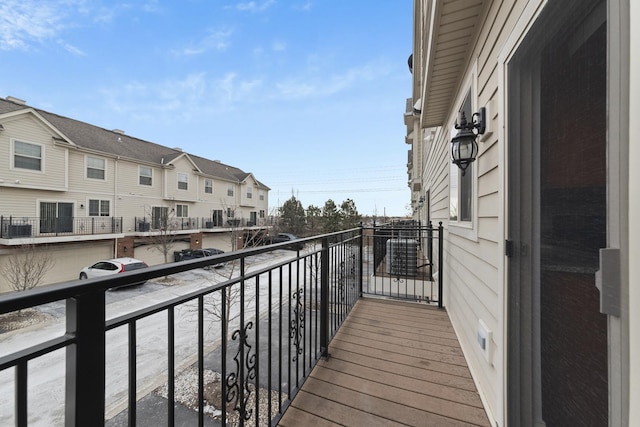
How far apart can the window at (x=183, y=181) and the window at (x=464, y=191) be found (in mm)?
17190

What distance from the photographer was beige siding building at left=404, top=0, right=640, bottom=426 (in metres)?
0.71

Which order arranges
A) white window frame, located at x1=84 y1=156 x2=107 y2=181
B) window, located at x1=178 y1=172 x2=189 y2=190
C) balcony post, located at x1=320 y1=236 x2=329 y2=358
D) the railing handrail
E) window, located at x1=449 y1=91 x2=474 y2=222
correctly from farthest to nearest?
window, located at x1=178 y1=172 x2=189 y2=190
white window frame, located at x1=84 y1=156 x2=107 y2=181
window, located at x1=449 y1=91 x2=474 y2=222
balcony post, located at x1=320 y1=236 x2=329 y2=358
the railing handrail

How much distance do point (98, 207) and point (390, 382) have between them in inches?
613

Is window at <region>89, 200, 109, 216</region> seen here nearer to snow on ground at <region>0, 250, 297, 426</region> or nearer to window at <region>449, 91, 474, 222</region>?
snow on ground at <region>0, 250, 297, 426</region>

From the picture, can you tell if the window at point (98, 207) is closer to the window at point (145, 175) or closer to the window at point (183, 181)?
the window at point (145, 175)

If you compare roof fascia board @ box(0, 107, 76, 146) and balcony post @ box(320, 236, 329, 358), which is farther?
roof fascia board @ box(0, 107, 76, 146)

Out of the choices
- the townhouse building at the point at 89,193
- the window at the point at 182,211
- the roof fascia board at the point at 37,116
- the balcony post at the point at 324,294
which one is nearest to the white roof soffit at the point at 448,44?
the balcony post at the point at 324,294

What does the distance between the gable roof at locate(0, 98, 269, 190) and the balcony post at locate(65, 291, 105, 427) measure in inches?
583

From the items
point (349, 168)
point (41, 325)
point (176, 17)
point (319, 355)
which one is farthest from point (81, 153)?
point (349, 168)

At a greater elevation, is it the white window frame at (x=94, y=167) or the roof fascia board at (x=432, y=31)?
the white window frame at (x=94, y=167)

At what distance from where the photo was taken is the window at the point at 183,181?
1669cm

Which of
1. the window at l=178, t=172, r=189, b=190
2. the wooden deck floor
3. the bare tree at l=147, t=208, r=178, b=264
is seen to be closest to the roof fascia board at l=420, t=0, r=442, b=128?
the wooden deck floor

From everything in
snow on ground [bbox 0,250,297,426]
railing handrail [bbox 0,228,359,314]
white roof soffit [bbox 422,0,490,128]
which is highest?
white roof soffit [bbox 422,0,490,128]

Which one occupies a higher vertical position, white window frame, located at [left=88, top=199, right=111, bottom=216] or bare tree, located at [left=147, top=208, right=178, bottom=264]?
white window frame, located at [left=88, top=199, right=111, bottom=216]
